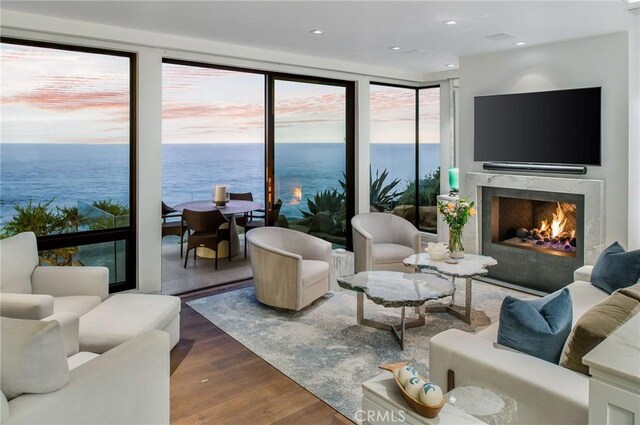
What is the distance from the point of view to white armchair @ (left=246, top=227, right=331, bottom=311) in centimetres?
428

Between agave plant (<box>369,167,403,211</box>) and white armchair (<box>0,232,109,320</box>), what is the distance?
4.30 metres

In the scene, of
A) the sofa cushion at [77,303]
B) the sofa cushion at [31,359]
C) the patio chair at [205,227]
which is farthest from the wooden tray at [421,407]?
the patio chair at [205,227]

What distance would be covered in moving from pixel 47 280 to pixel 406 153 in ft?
17.7

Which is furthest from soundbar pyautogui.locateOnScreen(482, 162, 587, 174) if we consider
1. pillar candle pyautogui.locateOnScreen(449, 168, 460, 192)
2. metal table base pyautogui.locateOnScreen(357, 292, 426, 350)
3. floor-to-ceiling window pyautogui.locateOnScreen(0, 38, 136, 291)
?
floor-to-ceiling window pyautogui.locateOnScreen(0, 38, 136, 291)

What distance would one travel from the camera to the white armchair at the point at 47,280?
10.8 feet

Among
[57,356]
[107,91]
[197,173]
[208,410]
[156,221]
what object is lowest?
[208,410]

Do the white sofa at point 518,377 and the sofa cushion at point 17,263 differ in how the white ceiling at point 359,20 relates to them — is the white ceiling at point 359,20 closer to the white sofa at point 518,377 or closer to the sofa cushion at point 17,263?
the sofa cushion at point 17,263

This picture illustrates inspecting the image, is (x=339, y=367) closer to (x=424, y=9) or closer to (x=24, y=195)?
(x=424, y=9)

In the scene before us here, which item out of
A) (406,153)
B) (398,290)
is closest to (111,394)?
(398,290)

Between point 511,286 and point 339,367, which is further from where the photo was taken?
point 511,286

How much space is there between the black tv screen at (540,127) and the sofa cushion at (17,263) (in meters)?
4.73

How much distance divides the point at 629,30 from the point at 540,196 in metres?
1.77

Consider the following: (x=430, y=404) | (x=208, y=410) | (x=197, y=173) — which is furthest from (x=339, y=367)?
(x=197, y=173)

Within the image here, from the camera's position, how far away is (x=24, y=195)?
4.27 metres
